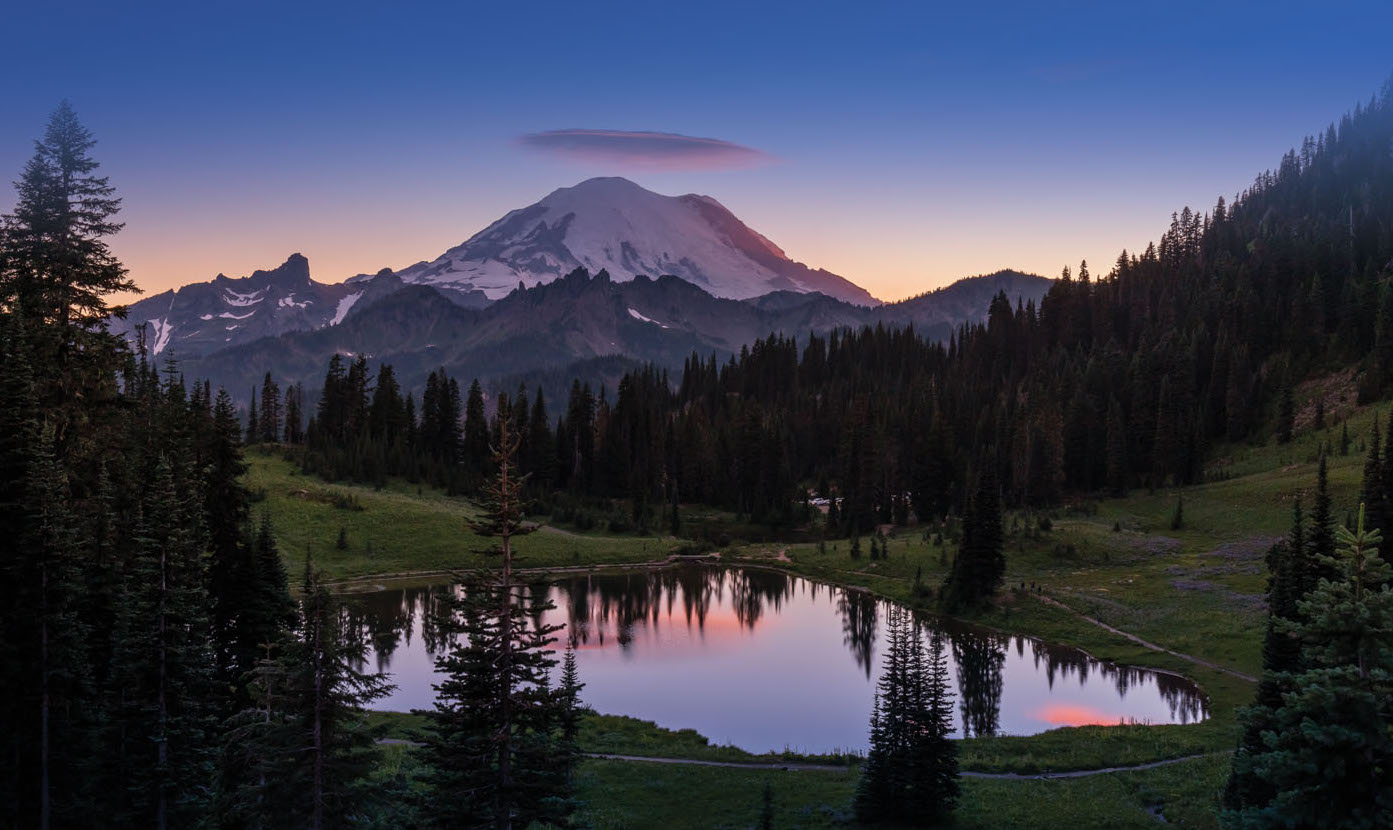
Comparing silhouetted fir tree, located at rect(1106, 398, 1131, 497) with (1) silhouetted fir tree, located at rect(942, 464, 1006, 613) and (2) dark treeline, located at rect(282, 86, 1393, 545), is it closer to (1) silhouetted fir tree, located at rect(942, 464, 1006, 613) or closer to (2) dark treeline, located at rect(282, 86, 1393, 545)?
(2) dark treeline, located at rect(282, 86, 1393, 545)

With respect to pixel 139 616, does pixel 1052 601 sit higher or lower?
lower

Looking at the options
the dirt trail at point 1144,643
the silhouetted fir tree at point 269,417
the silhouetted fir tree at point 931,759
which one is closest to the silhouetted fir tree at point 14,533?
the silhouetted fir tree at point 931,759

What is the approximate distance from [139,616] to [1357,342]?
160 meters

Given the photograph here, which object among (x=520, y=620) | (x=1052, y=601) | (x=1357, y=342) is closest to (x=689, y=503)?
(x=1052, y=601)

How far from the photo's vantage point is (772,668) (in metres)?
64.8

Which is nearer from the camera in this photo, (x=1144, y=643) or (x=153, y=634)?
(x=153, y=634)

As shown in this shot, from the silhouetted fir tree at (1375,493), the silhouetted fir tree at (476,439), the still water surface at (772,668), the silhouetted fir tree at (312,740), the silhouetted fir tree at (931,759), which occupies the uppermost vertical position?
the silhouetted fir tree at (476,439)

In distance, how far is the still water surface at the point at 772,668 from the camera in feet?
170

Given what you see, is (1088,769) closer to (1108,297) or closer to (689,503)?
(689,503)

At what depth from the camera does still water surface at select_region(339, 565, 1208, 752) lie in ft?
170

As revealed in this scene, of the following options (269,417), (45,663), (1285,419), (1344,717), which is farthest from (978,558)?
(269,417)

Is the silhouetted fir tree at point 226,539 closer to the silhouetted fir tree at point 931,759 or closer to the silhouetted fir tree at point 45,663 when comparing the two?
the silhouetted fir tree at point 45,663

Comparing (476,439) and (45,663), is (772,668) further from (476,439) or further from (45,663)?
(476,439)

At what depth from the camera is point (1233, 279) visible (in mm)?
176500
